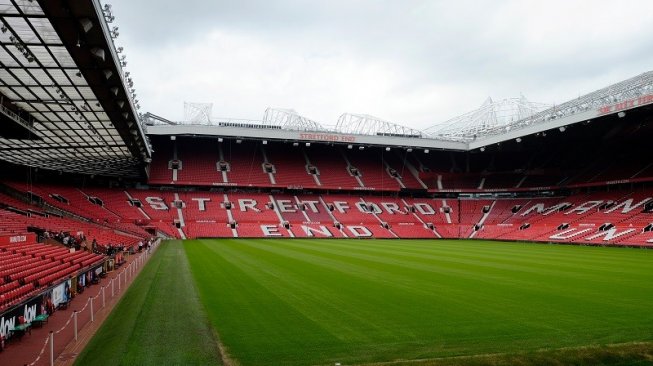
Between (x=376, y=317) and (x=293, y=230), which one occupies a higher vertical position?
(x=293, y=230)

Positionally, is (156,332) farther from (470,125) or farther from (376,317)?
(470,125)

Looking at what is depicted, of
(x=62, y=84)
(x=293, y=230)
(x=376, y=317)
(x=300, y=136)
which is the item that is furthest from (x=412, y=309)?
(x=300, y=136)

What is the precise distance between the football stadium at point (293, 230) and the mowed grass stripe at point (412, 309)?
9 cm

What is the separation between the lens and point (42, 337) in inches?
412

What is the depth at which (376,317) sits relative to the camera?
37.3ft

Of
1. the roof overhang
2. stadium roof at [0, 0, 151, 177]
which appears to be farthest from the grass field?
the roof overhang

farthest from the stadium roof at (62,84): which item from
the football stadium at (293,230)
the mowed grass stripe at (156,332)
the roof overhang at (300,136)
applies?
the roof overhang at (300,136)

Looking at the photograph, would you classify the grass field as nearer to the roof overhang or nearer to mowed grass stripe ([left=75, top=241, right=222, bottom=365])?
mowed grass stripe ([left=75, top=241, right=222, bottom=365])

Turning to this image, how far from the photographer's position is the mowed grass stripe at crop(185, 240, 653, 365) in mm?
9062

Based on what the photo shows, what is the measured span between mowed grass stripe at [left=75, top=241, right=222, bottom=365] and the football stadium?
7 cm

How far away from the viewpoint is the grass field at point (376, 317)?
27.9ft

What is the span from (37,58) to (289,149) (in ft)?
161

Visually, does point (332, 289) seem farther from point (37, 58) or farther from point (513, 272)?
point (37, 58)

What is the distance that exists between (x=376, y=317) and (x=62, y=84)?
571 inches
